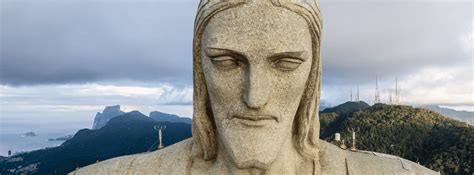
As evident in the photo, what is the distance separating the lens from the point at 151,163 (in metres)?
4.94

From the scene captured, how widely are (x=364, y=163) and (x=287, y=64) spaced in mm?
1740

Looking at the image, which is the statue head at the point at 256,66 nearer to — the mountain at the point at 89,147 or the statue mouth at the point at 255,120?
the statue mouth at the point at 255,120

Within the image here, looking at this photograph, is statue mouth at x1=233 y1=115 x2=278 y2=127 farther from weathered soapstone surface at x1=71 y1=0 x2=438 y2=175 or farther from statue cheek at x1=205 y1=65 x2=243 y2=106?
statue cheek at x1=205 y1=65 x2=243 y2=106

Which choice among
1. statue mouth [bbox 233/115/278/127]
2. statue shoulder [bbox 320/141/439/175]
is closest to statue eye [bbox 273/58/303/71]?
statue mouth [bbox 233/115/278/127]

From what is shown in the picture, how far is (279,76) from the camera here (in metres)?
3.97

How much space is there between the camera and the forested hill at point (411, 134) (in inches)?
1599

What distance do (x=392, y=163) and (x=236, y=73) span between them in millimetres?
2308

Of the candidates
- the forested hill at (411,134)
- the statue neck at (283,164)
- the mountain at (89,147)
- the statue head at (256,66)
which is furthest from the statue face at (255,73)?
the mountain at (89,147)

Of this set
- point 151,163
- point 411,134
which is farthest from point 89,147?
point 151,163

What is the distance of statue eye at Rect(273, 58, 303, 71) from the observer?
3951mm

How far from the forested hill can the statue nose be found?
3480 cm

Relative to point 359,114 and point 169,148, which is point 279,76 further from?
point 359,114

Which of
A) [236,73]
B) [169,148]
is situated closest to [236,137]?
[236,73]

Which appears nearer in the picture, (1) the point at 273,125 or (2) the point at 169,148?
(1) the point at 273,125
